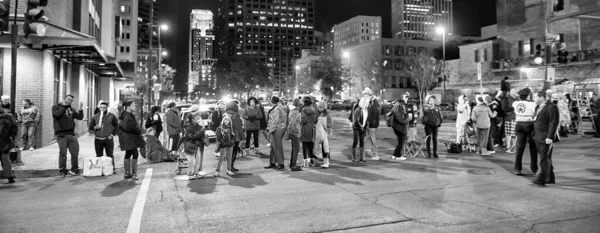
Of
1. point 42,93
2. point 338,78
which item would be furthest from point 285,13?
point 42,93

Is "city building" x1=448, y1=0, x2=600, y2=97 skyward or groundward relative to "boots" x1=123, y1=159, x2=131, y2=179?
skyward

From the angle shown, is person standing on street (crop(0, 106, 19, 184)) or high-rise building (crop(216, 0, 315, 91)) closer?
person standing on street (crop(0, 106, 19, 184))

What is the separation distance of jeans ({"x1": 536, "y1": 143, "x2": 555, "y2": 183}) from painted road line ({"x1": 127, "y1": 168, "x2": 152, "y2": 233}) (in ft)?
24.7

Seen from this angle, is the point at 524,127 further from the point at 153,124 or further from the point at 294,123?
the point at 153,124

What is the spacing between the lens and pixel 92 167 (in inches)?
386

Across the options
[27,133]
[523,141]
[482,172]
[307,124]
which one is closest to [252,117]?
[307,124]

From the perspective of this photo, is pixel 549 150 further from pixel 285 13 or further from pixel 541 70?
pixel 285 13

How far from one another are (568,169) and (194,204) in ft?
29.7

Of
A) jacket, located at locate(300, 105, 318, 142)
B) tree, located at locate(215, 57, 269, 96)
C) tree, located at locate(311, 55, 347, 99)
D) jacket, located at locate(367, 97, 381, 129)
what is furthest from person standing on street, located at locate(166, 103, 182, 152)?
tree, located at locate(215, 57, 269, 96)

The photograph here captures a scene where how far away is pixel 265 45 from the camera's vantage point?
19275cm

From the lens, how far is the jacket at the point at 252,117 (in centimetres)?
1296

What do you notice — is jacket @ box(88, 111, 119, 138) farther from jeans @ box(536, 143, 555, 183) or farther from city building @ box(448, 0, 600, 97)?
city building @ box(448, 0, 600, 97)

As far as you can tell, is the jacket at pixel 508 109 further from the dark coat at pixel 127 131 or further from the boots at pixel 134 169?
the boots at pixel 134 169

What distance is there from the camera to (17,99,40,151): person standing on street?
525 inches
